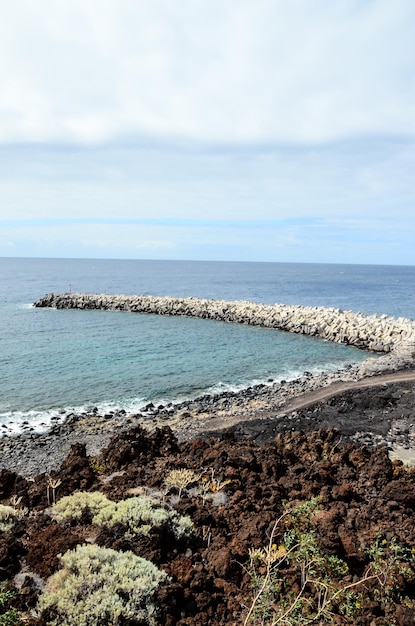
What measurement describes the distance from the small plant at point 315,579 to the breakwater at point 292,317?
28.1m

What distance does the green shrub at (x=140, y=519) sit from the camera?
896cm

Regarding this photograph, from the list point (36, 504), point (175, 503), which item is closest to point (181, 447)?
point (175, 503)

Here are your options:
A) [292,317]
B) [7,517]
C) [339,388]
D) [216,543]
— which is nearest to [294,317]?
[292,317]

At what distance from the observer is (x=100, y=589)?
6.94 metres

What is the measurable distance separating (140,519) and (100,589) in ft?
7.23

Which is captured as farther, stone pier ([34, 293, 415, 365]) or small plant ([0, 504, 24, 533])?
stone pier ([34, 293, 415, 365])

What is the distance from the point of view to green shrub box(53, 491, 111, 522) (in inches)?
381

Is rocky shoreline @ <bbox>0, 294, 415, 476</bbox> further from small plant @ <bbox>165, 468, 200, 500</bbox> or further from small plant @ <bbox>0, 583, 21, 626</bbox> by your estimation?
small plant @ <bbox>0, 583, 21, 626</bbox>

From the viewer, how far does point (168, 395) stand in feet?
81.4

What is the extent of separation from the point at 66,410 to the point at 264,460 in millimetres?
12750

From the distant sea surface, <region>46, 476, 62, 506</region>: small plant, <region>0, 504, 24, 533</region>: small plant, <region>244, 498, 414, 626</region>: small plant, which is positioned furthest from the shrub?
the distant sea surface

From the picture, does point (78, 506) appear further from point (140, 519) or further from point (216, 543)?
point (216, 543)

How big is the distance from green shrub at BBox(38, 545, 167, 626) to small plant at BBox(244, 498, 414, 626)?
1.83 meters

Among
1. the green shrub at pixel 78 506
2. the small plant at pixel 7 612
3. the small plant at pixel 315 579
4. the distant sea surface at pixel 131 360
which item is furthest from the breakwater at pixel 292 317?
the small plant at pixel 7 612
